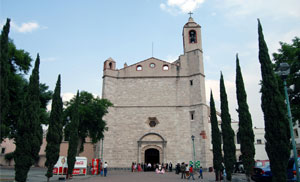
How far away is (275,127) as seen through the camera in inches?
325

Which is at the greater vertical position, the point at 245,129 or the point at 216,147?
the point at 245,129

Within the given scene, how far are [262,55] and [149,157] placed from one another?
20.9 meters

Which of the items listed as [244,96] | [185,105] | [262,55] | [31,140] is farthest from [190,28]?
[31,140]

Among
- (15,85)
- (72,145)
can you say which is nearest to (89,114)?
(72,145)

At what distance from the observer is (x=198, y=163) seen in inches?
945

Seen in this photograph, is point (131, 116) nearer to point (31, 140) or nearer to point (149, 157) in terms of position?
point (149, 157)

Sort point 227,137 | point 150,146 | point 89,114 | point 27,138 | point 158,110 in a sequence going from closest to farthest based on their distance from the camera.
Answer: point 27,138 → point 227,137 → point 89,114 → point 150,146 → point 158,110

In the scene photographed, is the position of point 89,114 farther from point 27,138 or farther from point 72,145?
point 27,138

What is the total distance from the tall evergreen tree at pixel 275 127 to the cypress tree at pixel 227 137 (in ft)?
18.7

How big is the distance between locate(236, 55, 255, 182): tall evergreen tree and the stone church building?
12.3m

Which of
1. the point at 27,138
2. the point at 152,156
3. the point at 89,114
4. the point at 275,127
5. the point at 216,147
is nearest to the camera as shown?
the point at 275,127

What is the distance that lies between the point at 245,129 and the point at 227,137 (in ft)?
6.17

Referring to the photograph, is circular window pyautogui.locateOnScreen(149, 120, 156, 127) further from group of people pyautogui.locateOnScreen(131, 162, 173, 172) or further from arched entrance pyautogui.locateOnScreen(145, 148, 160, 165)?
group of people pyautogui.locateOnScreen(131, 162, 173, 172)

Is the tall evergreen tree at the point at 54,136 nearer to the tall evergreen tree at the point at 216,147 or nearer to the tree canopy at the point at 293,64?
the tall evergreen tree at the point at 216,147
